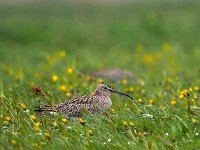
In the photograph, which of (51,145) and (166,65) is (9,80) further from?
(51,145)

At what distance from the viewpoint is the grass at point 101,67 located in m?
6.78

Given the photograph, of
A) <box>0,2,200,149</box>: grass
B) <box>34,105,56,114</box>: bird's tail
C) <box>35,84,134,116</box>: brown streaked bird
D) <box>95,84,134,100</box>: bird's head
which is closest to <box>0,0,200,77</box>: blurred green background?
<box>0,2,200,149</box>: grass

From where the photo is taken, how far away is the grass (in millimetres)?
6777

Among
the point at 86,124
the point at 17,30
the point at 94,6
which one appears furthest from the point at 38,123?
the point at 94,6

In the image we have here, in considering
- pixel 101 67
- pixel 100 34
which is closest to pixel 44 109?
pixel 101 67

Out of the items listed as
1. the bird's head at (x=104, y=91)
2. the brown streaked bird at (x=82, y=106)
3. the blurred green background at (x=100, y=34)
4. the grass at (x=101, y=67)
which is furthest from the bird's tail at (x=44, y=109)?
the blurred green background at (x=100, y=34)

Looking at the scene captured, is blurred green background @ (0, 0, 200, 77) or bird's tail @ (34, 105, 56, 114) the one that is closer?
bird's tail @ (34, 105, 56, 114)

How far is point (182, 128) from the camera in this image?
23.3 ft

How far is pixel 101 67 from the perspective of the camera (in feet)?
49.1

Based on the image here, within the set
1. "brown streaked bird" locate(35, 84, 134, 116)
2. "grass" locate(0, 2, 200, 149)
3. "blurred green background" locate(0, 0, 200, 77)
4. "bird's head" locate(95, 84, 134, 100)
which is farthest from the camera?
"blurred green background" locate(0, 0, 200, 77)

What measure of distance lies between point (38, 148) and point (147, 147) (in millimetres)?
1042

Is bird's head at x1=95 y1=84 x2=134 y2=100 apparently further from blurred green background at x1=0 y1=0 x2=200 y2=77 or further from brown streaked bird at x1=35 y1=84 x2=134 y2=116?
blurred green background at x1=0 y1=0 x2=200 y2=77

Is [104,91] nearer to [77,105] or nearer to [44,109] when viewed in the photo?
Answer: [77,105]

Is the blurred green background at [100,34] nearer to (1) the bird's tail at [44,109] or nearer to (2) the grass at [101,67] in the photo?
(2) the grass at [101,67]
